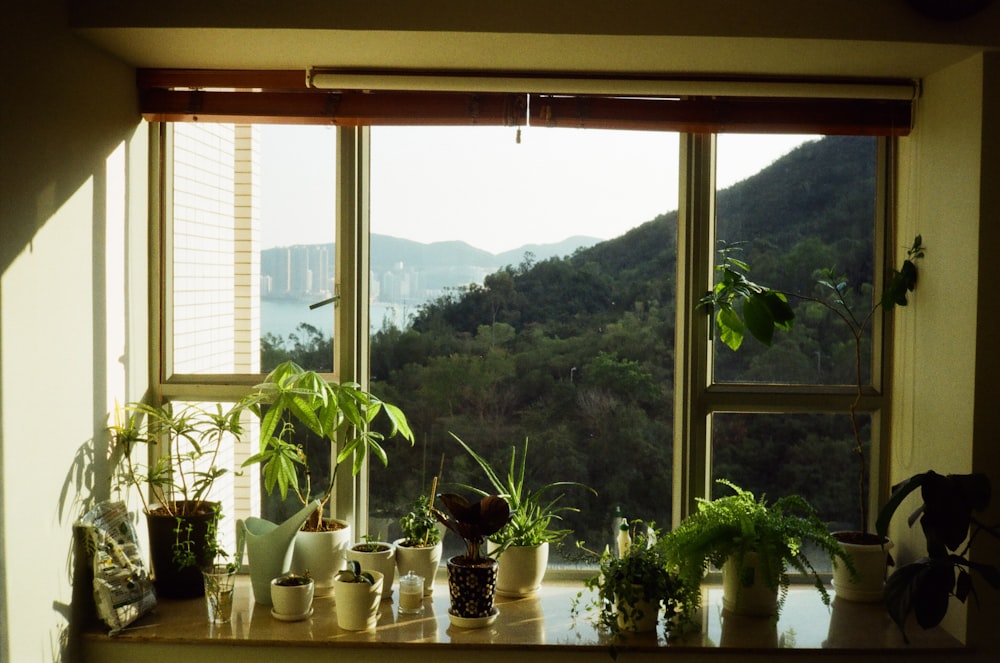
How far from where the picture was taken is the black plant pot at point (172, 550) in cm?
284

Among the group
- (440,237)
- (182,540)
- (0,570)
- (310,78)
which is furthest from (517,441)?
(0,570)

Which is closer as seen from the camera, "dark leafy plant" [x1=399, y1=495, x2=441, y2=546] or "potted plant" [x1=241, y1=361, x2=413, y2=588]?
"potted plant" [x1=241, y1=361, x2=413, y2=588]

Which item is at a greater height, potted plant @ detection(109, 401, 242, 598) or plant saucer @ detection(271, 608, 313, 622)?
potted plant @ detection(109, 401, 242, 598)

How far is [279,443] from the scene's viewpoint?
9.44 ft

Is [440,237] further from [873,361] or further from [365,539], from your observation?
[873,361]

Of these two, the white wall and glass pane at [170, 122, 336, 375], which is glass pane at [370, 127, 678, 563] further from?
the white wall

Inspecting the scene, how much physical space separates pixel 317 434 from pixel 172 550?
1.96 feet

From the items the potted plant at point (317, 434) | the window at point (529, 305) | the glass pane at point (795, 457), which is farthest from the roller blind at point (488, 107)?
the glass pane at point (795, 457)

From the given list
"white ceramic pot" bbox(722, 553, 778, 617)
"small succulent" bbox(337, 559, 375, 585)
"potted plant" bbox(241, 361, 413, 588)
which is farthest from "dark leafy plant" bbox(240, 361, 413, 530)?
"white ceramic pot" bbox(722, 553, 778, 617)

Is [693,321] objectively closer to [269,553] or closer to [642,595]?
[642,595]

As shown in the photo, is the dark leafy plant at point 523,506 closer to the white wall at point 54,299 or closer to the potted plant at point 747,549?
the potted plant at point 747,549

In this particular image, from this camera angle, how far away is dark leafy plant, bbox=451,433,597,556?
2992mm

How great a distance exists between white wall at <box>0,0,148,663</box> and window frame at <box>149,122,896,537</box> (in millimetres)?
186

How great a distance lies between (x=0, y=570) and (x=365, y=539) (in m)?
1.17
